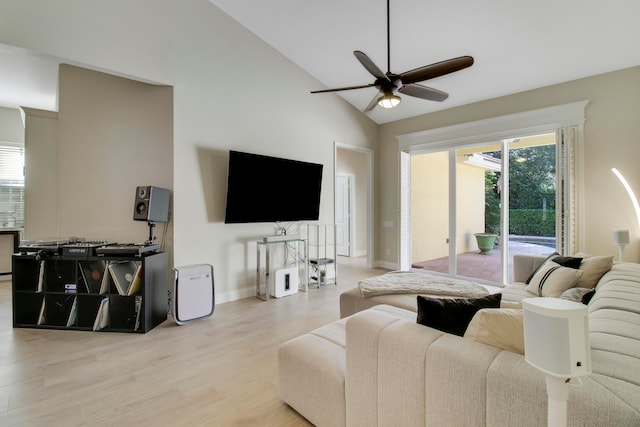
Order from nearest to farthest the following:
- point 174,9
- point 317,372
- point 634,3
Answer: point 317,372 < point 634,3 < point 174,9

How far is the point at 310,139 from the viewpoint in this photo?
16.4 ft

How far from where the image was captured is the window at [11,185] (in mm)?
5207

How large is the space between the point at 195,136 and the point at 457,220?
437 centimetres

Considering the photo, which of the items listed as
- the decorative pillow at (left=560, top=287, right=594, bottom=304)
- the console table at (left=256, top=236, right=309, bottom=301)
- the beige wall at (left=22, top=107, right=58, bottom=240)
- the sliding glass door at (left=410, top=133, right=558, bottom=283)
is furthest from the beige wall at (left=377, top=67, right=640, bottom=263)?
the beige wall at (left=22, top=107, right=58, bottom=240)

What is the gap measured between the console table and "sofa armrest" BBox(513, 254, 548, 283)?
2.82 meters

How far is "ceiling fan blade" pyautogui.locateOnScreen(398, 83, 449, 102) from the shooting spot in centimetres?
292

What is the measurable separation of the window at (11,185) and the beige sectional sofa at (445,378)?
6.33 meters

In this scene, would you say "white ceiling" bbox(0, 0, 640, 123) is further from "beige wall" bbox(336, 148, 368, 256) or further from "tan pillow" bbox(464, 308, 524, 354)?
"tan pillow" bbox(464, 308, 524, 354)

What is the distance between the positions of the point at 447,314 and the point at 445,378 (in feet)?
1.15

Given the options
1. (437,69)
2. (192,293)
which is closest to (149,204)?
(192,293)

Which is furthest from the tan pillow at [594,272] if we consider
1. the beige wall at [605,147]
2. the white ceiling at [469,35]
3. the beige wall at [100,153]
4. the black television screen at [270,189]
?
the beige wall at [100,153]

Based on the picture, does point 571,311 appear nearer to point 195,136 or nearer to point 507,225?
point 195,136

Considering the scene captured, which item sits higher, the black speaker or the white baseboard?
the black speaker

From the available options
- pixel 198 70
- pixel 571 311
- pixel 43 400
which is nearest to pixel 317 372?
pixel 571 311
